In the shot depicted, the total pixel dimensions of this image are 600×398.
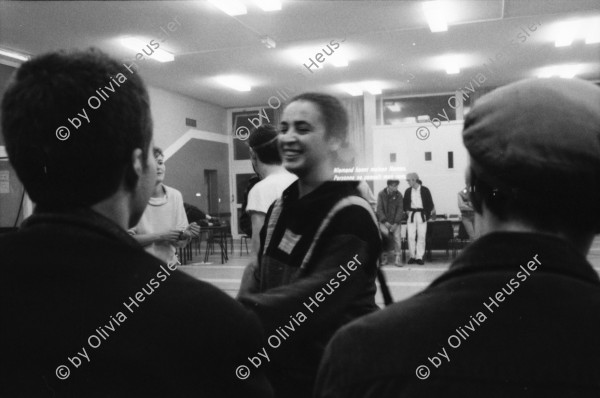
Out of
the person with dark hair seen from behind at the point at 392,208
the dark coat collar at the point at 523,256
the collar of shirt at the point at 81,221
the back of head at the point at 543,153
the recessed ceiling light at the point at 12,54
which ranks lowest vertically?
the person with dark hair seen from behind at the point at 392,208

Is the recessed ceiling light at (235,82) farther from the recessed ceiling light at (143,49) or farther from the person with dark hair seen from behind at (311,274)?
the person with dark hair seen from behind at (311,274)

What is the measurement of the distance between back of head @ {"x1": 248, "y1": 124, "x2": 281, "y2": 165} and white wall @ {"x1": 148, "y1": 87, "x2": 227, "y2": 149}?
9.23m

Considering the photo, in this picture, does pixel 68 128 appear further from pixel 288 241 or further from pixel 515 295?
pixel 288 241

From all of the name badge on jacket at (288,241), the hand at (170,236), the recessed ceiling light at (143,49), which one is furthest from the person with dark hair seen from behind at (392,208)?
the name badge on jacket at (288,241)

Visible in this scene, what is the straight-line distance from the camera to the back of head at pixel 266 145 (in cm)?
Answer: 230

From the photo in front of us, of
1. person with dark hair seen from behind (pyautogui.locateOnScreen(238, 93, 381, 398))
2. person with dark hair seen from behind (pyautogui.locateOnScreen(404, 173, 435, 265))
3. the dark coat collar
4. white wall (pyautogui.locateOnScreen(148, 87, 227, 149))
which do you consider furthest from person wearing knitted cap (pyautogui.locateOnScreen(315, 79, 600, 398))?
white wall (pyautogui.locateOnScreen(148, 87, 227, 149))

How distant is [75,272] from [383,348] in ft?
1.36

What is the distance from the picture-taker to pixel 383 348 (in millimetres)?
597

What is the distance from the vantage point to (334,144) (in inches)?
65.6

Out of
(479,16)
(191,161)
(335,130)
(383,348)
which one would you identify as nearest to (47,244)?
(383,348)

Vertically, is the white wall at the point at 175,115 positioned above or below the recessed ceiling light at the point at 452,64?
below

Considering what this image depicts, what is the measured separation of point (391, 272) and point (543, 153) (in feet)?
23.9

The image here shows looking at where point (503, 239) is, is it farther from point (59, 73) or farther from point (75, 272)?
point (59, 73)

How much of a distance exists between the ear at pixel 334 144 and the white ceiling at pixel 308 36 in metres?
5.81
